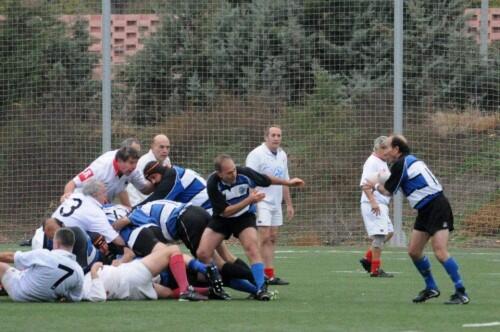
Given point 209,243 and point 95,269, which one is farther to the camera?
point 209,243

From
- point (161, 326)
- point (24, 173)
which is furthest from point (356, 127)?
point (161, 326)

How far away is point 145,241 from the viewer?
12648mm

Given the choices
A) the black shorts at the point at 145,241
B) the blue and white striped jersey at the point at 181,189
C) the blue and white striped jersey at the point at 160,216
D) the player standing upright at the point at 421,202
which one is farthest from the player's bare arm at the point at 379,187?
the black shorts at the point at 145,241

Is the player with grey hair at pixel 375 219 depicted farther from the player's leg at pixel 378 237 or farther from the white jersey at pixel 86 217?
the white jersey at pixel 86 217

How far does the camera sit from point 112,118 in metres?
24.3

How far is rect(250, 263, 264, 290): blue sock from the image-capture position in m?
12.2

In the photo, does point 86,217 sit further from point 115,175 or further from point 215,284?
point 115,175

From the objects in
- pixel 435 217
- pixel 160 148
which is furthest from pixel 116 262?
pixel 435 217

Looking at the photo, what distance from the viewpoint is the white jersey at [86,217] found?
1268 centimetres

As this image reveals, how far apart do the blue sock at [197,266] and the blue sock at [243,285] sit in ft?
1.21

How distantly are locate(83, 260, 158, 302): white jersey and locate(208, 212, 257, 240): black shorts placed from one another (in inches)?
34.8

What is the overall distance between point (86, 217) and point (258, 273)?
1.88 m

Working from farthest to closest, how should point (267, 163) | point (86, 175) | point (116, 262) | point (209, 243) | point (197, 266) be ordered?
point (267, 163), point (86, 175), point (116, 262), point (209, 243), point (197, 266)

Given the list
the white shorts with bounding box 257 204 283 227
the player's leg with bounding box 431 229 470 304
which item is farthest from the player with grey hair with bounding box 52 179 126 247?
the white shorts with bounding box 257 204 283 227
